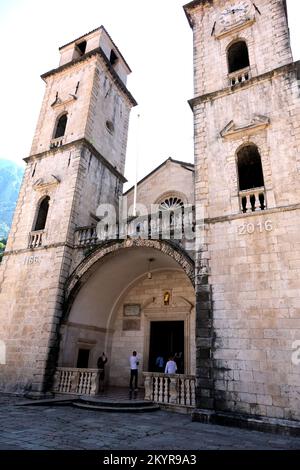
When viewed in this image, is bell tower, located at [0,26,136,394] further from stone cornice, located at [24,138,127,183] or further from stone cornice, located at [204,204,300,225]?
stone cornice, located at [204,204,300,225]

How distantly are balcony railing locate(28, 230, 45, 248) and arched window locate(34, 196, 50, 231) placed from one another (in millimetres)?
486

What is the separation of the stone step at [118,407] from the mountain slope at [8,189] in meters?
89.8

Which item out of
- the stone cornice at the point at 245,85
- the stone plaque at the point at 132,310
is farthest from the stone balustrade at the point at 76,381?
the stone cornice at the point at 245,85

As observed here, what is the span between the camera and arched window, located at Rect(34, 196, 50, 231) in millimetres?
13664

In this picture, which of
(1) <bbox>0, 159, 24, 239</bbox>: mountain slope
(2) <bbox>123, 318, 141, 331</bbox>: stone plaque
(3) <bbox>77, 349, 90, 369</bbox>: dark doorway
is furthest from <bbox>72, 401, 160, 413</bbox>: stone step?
(1) <bbox>0, 159, 24, 239</bbox>: mountain slope

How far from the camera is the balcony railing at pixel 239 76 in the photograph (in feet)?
Answer: 36.1

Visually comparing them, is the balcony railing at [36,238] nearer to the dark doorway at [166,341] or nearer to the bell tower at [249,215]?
the dark doorway at [166,341]

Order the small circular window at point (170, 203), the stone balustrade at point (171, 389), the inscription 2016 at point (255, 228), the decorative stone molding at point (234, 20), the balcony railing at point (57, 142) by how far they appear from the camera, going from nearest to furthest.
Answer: the inscription 2016 at point (255, 228) < the stone balustrade at point (171, 389) < the decorative stone molding at point (234, 20) < the small circular window at point (170, 203) < the balcony railing at point (57, 142)

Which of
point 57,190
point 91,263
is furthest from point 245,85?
point 57,190

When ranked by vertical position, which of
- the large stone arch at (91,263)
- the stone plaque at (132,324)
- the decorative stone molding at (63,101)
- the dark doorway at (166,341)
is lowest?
the dark doorway at (166,341)

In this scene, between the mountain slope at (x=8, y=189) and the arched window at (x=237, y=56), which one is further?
the mountain slope at (x=8, y=189)

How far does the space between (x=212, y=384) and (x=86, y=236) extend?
708 cm
